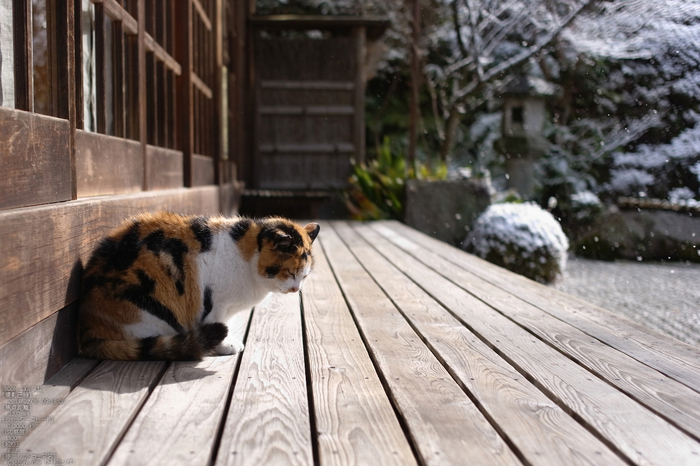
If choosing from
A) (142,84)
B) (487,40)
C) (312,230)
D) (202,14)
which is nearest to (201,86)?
(202,14)

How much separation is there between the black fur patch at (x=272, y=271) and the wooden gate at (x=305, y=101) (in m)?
5.56

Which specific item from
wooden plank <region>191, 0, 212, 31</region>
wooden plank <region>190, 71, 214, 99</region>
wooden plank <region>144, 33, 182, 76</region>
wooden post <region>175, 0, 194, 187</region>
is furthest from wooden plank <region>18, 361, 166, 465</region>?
wooden plank <region>191, 0, 212, 31</region>

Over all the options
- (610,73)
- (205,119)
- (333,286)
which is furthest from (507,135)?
(333,286)

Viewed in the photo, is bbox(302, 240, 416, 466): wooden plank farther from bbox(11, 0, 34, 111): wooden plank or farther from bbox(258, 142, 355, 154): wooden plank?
bbox(258, 142, 355, 154): wooden plank

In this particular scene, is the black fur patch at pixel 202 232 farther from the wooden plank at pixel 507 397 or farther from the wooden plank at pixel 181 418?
the wooden plank at pixel 507 397

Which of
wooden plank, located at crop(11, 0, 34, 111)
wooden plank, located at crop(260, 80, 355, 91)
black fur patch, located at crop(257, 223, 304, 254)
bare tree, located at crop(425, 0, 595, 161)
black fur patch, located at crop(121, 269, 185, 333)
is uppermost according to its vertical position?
bare tree, located at crop(425, 0, 595, 161)

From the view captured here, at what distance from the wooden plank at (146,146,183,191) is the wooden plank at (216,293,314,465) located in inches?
46.6

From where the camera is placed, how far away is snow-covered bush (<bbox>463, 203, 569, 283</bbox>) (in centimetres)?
533

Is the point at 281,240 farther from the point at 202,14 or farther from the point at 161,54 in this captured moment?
the point at 202,14

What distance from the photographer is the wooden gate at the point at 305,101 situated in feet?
24.2

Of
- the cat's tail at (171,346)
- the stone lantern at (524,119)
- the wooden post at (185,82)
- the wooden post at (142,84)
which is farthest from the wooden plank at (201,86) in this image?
the stone lantern at (524,119)

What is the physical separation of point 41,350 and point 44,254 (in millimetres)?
228

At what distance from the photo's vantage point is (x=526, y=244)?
534 centimetres

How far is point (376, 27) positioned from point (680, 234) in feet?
13.9
